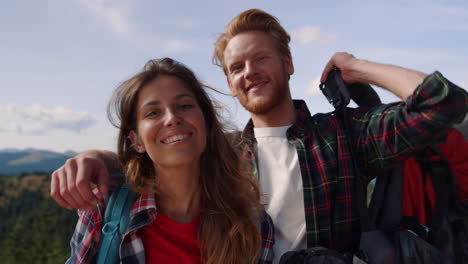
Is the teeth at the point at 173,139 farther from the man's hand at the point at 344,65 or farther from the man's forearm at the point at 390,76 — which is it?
the man's forearm at the point at 390,76

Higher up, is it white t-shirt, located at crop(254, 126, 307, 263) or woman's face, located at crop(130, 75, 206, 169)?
woman's face, located at crop(130, 75, 206, 169)

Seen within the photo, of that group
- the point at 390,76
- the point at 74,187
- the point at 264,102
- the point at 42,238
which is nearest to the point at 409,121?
the point at 390,76

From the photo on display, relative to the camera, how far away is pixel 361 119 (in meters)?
2.78

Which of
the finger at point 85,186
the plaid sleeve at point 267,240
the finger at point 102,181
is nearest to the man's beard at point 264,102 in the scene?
the plaid sleeve at point 267,240

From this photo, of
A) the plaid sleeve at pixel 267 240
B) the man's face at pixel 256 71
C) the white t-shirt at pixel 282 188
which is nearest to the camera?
the plaid sleeve at pixel 267 240

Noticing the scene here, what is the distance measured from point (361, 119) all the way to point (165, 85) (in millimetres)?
1497

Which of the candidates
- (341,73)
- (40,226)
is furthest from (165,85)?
(40,226)

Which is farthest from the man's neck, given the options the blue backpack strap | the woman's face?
the blue backpack strap

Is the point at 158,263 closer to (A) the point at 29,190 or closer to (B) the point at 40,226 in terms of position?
(B) the point at 40,226

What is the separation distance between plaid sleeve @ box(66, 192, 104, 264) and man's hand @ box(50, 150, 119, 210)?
0.52 feet

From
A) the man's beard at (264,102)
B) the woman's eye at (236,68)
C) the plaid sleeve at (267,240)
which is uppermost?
the woman's eye at (236,68)

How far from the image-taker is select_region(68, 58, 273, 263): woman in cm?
230

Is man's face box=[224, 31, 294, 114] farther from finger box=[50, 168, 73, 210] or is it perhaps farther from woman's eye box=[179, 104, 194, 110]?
finger box=[50, 168, 73, 210]

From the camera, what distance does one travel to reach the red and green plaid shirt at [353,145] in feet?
7.75
